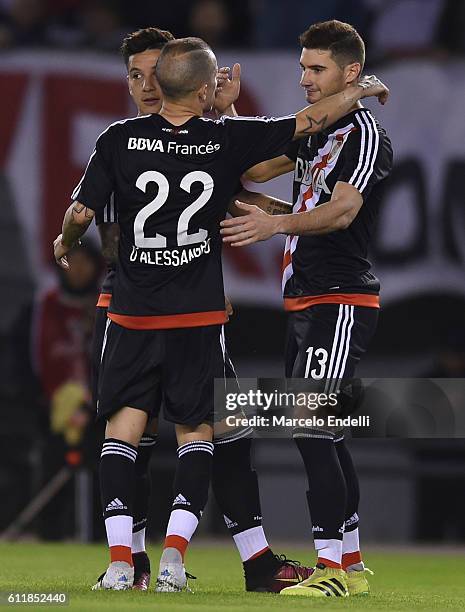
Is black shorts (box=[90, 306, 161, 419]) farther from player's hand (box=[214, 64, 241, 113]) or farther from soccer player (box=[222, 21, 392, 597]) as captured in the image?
player's hand (box=[214, 64, 241, 113])

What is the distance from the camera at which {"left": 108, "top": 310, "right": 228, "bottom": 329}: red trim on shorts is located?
6.02 meters

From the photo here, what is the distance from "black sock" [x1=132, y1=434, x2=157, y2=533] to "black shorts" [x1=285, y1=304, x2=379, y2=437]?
68 cm

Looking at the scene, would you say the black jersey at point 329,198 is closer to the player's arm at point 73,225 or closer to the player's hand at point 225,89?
the player's hand at point 225,89

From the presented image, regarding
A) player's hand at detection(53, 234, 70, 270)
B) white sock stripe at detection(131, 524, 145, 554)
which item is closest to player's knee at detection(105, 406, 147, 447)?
white sock stripe at detection(131, 524, 145, 554)

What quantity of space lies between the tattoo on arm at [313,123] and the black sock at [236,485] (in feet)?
4.19

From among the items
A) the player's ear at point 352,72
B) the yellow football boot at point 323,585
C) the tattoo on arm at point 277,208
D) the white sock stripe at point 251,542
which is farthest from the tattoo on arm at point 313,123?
the yellow football boot at point 323,585

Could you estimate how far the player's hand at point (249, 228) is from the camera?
5898mm

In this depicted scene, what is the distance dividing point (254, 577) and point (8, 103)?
553cm

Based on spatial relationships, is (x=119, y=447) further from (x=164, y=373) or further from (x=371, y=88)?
(x=371, y=88)

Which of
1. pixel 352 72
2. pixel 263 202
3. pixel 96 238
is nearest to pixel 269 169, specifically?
pixel 263 202

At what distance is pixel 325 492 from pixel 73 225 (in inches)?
56.7

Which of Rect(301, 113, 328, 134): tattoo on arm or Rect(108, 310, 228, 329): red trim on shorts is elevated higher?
Rect(301, 113, 328, 134): tattoo on arm

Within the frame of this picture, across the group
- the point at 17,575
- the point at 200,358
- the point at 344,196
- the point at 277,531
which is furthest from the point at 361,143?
the point at 277,531

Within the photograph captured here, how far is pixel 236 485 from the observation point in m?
6.29
